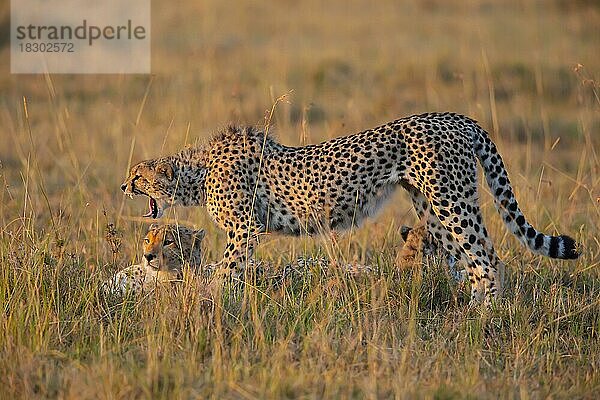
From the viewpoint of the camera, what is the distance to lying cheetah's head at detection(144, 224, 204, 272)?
5438mm

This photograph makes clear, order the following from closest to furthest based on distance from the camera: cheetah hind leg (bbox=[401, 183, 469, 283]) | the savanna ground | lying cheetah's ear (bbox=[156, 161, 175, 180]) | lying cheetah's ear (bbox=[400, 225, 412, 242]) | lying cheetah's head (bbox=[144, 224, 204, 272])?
1. the savanna ground
2. lying cheetah's head (bbox=[144, 224, 204, 272])
3. cheetah hind leg (bbox=[401, 183, 469, 283])
4. lying cheetah's ear (bbox=[156, 161, 175, 180])
5. lying cheetah's ear (bbox=[400, 225, 412, 242])

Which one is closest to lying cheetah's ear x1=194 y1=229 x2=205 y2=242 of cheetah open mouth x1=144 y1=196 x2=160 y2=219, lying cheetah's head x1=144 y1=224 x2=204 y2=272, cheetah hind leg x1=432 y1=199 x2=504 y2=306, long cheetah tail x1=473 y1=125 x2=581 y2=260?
lying cheetah's head x1=144 y1=224 x2=204 y2=272

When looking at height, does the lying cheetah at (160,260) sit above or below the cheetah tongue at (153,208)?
below

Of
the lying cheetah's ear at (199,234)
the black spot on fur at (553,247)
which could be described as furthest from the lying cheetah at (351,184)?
the lying cheetah's ear at (199,234)

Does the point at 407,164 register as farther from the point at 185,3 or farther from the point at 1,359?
the point at 185,3

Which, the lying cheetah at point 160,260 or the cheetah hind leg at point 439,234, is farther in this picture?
the cheetah hind leg at point 439,234

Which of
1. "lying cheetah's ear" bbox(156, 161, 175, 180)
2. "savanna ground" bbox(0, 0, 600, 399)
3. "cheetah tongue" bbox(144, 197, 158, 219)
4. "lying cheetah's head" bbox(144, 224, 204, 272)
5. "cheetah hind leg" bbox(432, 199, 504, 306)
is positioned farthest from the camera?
"cheetah tongue" bbox(144, 197, 158, 219)

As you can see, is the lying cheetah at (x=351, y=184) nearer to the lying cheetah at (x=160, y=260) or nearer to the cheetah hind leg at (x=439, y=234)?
the cheetah hind leg at (x=439, y=234)

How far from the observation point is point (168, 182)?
574 cm

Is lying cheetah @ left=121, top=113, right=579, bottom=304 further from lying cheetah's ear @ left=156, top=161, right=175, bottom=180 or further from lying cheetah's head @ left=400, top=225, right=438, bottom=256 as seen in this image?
lying cheetah's head @ left=400, top=225, right=438, bottom=256

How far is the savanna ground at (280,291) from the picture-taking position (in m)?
4.21

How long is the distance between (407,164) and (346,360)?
4.29 feet

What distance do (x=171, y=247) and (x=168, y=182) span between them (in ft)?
1.26

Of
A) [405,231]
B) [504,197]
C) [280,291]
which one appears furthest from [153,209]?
[504,197]
